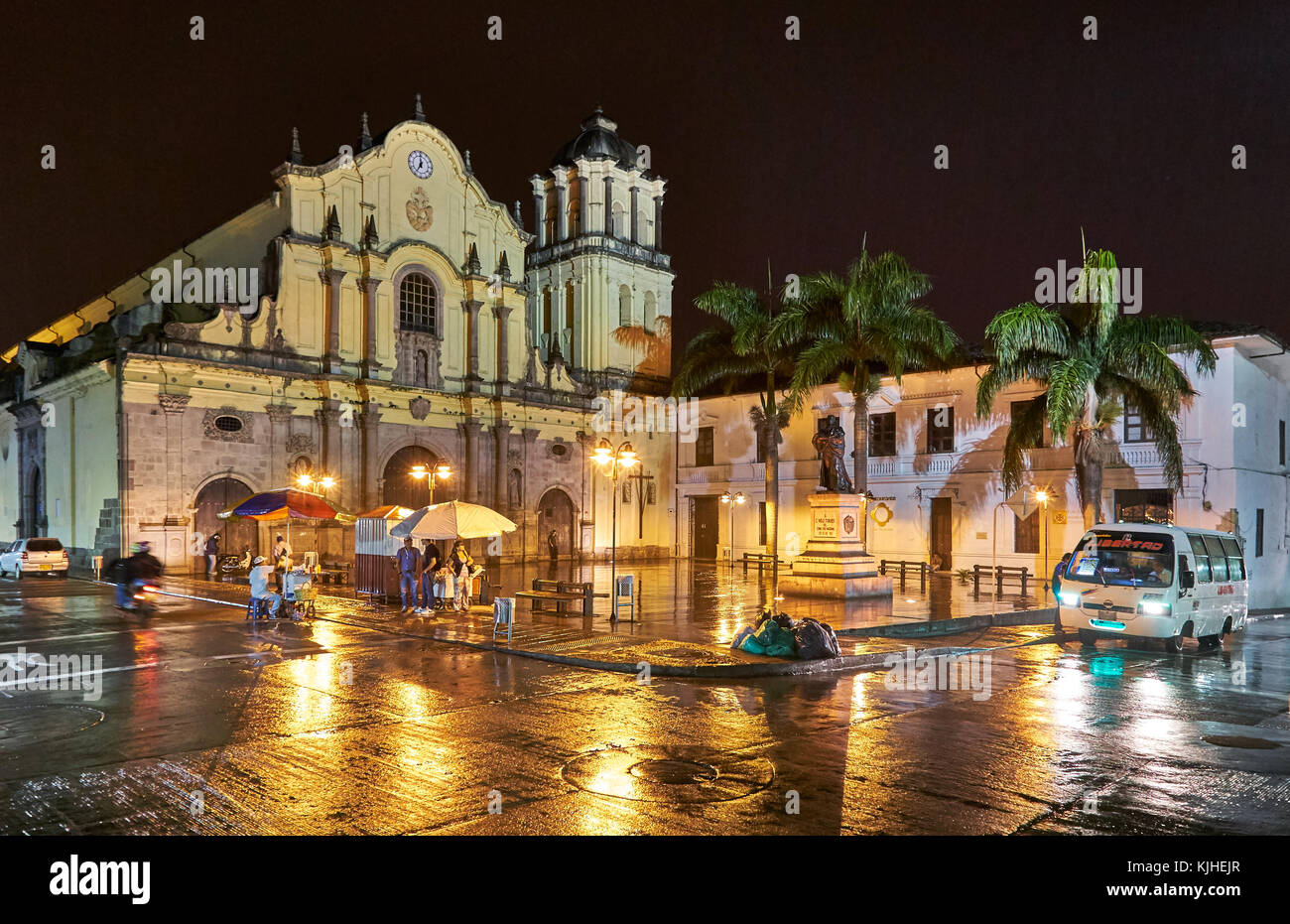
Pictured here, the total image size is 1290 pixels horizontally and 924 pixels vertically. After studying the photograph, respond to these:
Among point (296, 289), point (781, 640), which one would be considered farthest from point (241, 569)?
point (781, 640)

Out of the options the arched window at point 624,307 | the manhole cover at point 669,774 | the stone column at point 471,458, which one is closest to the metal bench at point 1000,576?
the manhole cover at point 669,774

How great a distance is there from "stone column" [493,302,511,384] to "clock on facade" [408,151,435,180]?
5793 millimetres

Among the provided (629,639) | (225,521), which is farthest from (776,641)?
(225,521)

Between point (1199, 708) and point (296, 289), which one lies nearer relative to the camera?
point (1199, 708)

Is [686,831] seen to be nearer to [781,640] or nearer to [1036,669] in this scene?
[781,640]

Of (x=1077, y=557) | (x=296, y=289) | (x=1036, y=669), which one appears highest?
(x=296, y=289)

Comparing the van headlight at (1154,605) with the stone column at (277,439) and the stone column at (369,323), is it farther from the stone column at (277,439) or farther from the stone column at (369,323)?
the stone column at (369,323)

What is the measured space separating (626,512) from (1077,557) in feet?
89.6

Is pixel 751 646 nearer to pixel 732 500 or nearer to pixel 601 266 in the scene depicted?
pixel 732 500

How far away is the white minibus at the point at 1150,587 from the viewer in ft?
47.6

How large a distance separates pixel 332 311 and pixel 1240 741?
3084 centimetres

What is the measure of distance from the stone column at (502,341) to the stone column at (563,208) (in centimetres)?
740
